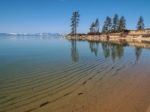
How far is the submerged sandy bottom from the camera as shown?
959 centimetres

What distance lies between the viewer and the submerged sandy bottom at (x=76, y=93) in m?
9.59

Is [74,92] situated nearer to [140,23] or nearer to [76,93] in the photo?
[76,93]

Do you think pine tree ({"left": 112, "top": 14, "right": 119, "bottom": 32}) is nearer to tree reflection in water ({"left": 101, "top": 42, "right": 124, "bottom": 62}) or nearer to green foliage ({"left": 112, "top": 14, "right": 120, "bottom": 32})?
green foliage ({"left": 112, "top": 14, "right": 120, "bottom": 32})

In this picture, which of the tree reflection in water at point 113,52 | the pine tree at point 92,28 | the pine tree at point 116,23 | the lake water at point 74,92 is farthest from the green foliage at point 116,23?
the lake water at point 74,92

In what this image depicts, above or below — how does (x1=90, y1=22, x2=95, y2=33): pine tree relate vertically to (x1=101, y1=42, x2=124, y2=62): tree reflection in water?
above

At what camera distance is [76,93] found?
1185cm

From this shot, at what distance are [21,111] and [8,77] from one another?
668cm

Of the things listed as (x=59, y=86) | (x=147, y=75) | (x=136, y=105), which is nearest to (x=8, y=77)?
(x=59, y=86)

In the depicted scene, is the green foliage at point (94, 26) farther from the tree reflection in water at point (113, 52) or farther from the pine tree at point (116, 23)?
the tree reflection in water at point (113, 52)

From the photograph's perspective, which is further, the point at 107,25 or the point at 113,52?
the point at 107,25

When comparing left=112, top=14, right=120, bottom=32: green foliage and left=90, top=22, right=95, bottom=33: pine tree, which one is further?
left=90, top=22, right=95, bottom=33: pine tree

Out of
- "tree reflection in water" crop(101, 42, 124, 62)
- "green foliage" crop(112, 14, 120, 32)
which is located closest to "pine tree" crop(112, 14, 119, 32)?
"green foliage" crop(112, 14, 120, 32)

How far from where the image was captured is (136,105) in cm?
984

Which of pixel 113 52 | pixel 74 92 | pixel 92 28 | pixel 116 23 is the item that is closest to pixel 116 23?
pixel 116 23
